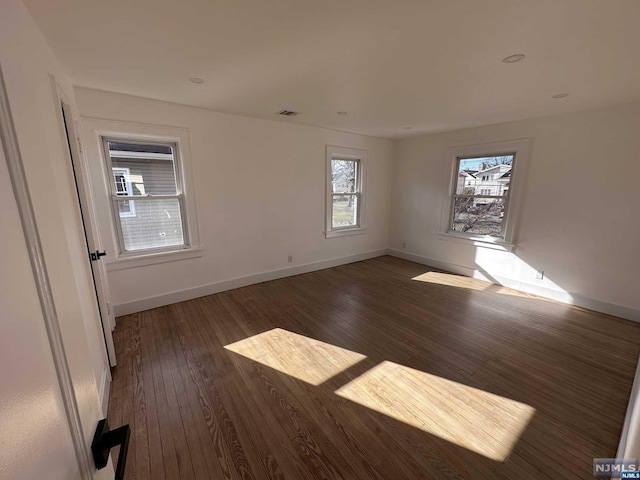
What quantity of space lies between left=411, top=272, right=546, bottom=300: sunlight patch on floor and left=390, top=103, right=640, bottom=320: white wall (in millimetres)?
151

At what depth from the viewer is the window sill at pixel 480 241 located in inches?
156

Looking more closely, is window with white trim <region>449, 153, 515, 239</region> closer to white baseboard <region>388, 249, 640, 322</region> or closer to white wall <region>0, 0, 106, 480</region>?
white baseboard <region>388, 249, 640, 322</region>

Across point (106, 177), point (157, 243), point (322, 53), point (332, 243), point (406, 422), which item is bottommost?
point (406, 422)

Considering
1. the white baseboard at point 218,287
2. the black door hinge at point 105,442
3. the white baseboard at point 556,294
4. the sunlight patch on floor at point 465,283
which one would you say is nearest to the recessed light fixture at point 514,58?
the black door hinge at point 105,442

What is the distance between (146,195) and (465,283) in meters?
4.66

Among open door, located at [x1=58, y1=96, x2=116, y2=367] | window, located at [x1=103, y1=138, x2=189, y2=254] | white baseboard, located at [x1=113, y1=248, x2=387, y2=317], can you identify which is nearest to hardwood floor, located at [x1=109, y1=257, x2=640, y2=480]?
white baseboard, located at [x1=113, y1=248, x2=387, y2=317]

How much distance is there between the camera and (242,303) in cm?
344

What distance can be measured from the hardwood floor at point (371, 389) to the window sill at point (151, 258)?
1.96 ft

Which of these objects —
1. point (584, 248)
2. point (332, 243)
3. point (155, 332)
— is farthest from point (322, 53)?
point (584, 248)

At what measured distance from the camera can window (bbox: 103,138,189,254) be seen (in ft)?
9.68

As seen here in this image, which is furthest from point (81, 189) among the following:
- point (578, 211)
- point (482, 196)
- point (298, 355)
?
point (578, 211)

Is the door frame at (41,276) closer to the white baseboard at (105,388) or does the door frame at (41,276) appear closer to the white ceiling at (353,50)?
the white ceiling at (353,50)

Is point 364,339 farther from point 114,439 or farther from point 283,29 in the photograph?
point 283,29

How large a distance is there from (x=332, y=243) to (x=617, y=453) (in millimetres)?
3908
